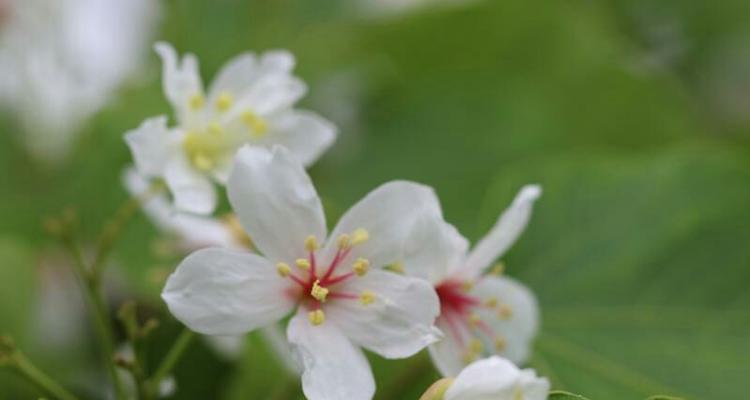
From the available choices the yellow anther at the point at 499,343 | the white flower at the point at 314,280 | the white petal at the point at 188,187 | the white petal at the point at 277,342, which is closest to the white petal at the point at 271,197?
the white flower at the point at 314,280

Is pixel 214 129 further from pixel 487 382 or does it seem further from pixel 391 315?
pixel 487 382

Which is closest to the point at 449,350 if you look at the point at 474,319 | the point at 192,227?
the point at 474,319

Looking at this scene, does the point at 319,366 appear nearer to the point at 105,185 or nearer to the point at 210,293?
the point at 210,293

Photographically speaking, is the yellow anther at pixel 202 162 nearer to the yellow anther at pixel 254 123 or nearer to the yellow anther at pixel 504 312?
the yellow anther at pixel 254 123

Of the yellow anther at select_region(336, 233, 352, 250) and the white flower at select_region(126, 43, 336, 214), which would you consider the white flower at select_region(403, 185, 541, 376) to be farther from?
the white flower at select_region(126, 43, 336, 214)

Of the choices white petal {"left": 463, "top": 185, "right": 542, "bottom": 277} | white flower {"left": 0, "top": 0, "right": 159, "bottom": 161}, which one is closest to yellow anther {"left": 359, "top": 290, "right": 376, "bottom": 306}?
white petal {"left": 463, "top": 185, "right": 542, "bottom": 277}
